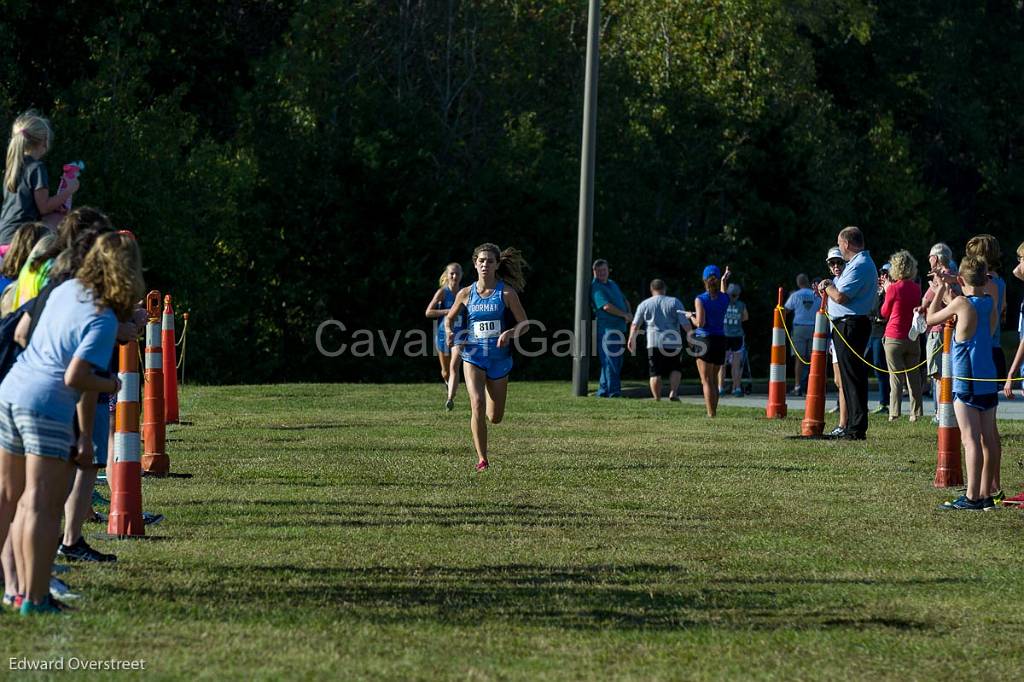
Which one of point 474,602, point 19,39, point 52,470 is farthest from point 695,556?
point 19,39

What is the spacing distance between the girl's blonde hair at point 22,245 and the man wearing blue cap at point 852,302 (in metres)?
9.71

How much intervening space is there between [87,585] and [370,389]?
18.2 metres

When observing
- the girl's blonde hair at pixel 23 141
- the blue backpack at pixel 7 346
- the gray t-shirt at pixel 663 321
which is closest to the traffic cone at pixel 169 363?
the girl's blonde hair at pixel 23 141

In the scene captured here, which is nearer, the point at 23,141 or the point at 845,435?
the point at 23,141

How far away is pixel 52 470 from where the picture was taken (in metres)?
7.18

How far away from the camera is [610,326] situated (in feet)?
83.6

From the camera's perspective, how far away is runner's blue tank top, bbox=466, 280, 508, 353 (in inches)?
565

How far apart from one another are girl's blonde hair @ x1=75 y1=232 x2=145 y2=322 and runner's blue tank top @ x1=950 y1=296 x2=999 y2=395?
6.25m

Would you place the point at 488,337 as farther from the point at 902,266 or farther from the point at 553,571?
the point at 902,266

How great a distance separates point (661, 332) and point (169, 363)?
8.37 m

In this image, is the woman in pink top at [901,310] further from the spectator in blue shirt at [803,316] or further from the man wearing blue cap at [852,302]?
the spectator in blue shirt at [803,316]

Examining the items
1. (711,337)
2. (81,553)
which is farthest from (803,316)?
(81,553)

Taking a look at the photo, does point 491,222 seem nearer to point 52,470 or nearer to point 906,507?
point 906,507

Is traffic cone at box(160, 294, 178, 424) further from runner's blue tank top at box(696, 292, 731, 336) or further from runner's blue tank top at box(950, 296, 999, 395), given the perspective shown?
runner's blue tank top at box(696, 292, 731, 336)
